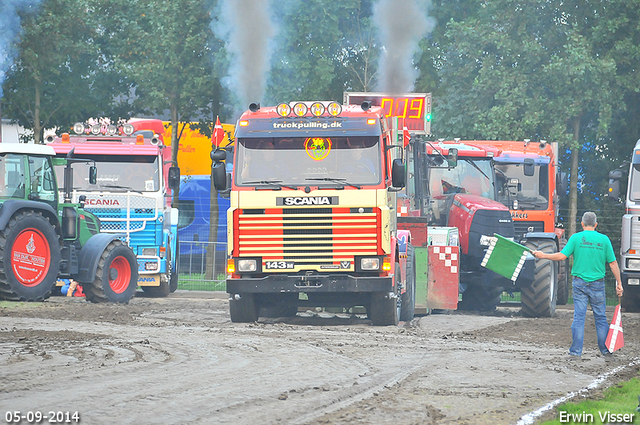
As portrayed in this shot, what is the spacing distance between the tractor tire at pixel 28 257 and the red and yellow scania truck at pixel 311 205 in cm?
364

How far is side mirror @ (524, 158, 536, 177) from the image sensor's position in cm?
2189

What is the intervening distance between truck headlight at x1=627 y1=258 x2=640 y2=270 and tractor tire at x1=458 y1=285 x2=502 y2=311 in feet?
8.94

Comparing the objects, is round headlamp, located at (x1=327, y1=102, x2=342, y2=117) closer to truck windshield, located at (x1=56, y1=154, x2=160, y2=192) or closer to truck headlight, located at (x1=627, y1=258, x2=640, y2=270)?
truck windshield, located at (x1=56, y1=154, x2=160, y2=192)

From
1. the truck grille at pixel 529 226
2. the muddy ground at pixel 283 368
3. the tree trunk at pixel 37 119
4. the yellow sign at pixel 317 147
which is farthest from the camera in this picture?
the tree trunk at pixel 37 119

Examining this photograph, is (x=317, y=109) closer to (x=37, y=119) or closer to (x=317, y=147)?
(x=317, y=147)

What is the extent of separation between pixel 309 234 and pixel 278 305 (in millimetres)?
2317

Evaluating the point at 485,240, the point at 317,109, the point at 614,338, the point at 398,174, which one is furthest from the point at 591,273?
the point at 485,240

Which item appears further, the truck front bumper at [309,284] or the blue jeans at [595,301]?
the truck front bumper at [309,284]

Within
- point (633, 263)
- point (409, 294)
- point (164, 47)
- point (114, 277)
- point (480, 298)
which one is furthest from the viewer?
point (164, 47)

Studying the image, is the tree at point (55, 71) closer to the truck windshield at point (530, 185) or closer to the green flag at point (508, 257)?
the truck windshield at point (530, 185)

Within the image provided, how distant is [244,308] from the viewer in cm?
1498

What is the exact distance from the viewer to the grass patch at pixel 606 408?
7.75 meters

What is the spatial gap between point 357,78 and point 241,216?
14752 mm

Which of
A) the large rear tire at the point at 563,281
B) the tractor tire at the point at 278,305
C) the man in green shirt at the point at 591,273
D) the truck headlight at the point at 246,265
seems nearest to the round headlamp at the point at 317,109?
the truck headlight at the point at 246,265
